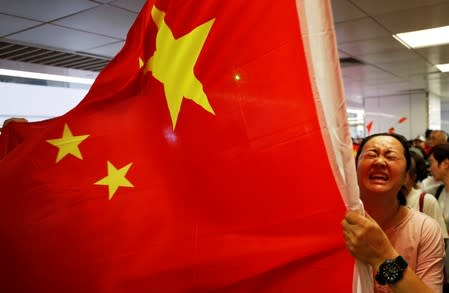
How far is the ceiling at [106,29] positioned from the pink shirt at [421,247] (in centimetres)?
241

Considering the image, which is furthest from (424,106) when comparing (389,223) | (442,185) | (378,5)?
(389,223)

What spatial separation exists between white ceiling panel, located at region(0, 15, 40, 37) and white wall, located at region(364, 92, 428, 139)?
8.73 metres

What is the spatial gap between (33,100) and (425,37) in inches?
187

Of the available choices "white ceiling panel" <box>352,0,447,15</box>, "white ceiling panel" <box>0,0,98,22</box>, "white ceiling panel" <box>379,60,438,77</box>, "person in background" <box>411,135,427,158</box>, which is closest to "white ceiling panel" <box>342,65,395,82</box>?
"white ceiling panel" <box>379,60,438,77</box>

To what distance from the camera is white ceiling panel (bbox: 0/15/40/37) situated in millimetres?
3309

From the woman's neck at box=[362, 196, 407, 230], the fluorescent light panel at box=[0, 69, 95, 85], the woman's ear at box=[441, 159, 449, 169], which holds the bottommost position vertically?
the woman's neck at box=[362, 196, 407, 230]

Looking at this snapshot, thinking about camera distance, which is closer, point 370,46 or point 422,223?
point 422,223

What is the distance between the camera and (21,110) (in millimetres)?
5699

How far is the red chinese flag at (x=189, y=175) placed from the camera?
95cm

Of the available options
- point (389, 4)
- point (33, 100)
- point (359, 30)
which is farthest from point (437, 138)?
point (33, 100)

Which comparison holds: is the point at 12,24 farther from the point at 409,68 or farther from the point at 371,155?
the point at 409,68

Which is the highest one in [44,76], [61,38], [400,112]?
[61,38]

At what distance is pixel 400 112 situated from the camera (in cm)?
1030

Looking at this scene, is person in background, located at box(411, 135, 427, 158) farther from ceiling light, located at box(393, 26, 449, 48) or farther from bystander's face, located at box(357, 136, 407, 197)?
bystander's face, located at box(357, 136, 407, 197)
